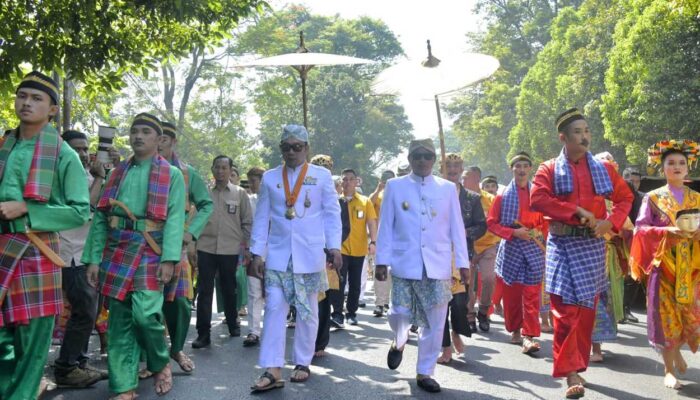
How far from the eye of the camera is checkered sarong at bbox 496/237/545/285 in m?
9.13

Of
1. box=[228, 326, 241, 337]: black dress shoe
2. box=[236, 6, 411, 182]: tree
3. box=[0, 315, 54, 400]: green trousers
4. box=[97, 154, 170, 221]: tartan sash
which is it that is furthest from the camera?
box=[236, 6, 411, 182]: tree

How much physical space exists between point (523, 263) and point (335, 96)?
Result: 43.2 metres

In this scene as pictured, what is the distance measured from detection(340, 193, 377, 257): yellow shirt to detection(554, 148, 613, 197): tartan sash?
16.9ft

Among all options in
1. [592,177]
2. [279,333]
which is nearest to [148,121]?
[279,333]

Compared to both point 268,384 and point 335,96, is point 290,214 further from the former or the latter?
point 335,96

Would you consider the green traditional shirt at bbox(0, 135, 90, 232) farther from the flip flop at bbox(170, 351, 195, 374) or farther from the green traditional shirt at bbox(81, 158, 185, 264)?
the flip flop at bbox(170, 351, 195, 374)

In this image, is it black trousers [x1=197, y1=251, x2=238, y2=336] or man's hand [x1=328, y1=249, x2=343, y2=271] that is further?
black trousers [x1=197, y1=251, x2=238, y2=336]

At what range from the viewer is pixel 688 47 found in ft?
80.6

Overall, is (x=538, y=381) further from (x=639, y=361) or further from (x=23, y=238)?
(x=23, y=238)

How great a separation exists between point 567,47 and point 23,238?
3928 centimetres

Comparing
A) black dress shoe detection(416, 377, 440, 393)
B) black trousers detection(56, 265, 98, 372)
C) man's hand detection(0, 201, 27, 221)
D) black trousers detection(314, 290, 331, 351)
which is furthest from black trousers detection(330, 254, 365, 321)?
man's hand detection(0, 201, 27, 221)

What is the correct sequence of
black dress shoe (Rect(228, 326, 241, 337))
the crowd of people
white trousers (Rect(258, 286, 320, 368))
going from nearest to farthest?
the crowd of people, white trousers (Rect(258, 286, 320, 368)), black dress shoe (Rect(228, 326, 241, 337))

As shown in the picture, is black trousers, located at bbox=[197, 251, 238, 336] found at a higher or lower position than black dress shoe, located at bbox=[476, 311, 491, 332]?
higher

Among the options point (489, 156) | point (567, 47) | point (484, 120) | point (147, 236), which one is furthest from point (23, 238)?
point (489, 156)
